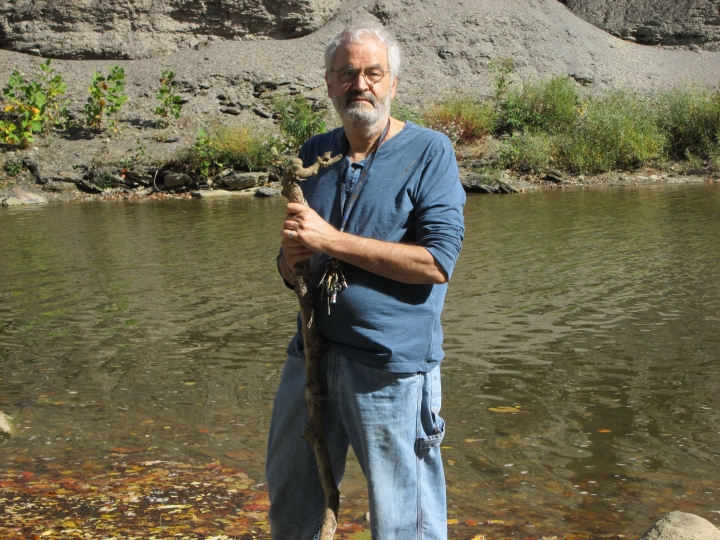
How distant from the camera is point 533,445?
14.3 feet

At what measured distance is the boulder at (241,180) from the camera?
19844mm

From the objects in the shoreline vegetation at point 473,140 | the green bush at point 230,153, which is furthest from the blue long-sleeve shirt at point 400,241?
the green bush at point 230,153

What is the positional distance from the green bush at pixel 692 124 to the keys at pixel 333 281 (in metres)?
19.3

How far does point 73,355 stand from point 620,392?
12.6 feet

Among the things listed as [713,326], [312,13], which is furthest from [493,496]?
[312,13]

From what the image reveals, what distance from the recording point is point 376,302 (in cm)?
234

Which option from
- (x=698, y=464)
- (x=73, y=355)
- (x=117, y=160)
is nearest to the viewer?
(x=698, y=464)

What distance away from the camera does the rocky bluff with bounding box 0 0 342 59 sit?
27875 millimetres

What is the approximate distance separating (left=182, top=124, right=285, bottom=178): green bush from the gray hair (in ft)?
58.5

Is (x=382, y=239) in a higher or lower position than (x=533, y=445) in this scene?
higher

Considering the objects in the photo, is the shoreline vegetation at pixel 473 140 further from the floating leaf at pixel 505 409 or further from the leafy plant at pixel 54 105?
the floating leaf at pixel 505 409

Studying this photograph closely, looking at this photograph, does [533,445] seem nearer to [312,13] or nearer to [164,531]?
[164,531]

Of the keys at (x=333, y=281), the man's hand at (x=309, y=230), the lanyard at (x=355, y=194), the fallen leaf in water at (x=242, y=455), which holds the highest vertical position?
the lanyard at (x=355, y=194)

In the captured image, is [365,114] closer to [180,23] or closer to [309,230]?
[309,230]
